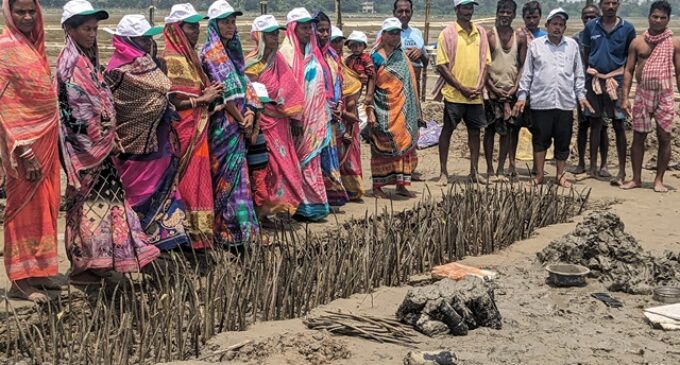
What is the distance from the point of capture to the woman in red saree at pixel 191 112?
582 cm

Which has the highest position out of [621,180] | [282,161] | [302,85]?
[302,85]

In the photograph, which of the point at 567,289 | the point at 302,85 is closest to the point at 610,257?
the point at 567,289

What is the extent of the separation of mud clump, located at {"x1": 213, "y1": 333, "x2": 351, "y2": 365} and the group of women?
1335 mm

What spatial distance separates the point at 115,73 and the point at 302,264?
159 cm

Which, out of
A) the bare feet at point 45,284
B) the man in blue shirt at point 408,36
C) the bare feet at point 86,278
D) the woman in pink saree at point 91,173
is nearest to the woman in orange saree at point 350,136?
the man in blue shirt at point 408,36

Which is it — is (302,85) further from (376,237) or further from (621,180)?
(621,180)

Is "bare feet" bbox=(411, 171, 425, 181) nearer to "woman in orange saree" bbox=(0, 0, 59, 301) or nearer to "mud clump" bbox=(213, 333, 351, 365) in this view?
"woman in orange saree" bbox=(0, 0, 59, 301)

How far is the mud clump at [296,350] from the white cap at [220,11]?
2.47m

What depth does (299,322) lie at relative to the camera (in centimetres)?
474

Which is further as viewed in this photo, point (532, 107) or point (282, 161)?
point (532, 107)

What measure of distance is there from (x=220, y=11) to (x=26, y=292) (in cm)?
216

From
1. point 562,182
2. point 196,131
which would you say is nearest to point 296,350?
point 196,131

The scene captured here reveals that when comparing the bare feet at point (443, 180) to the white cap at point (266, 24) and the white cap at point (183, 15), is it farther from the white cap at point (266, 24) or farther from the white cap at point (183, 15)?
the white cap at point (183, 15)

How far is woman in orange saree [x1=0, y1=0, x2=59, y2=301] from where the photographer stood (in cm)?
483
